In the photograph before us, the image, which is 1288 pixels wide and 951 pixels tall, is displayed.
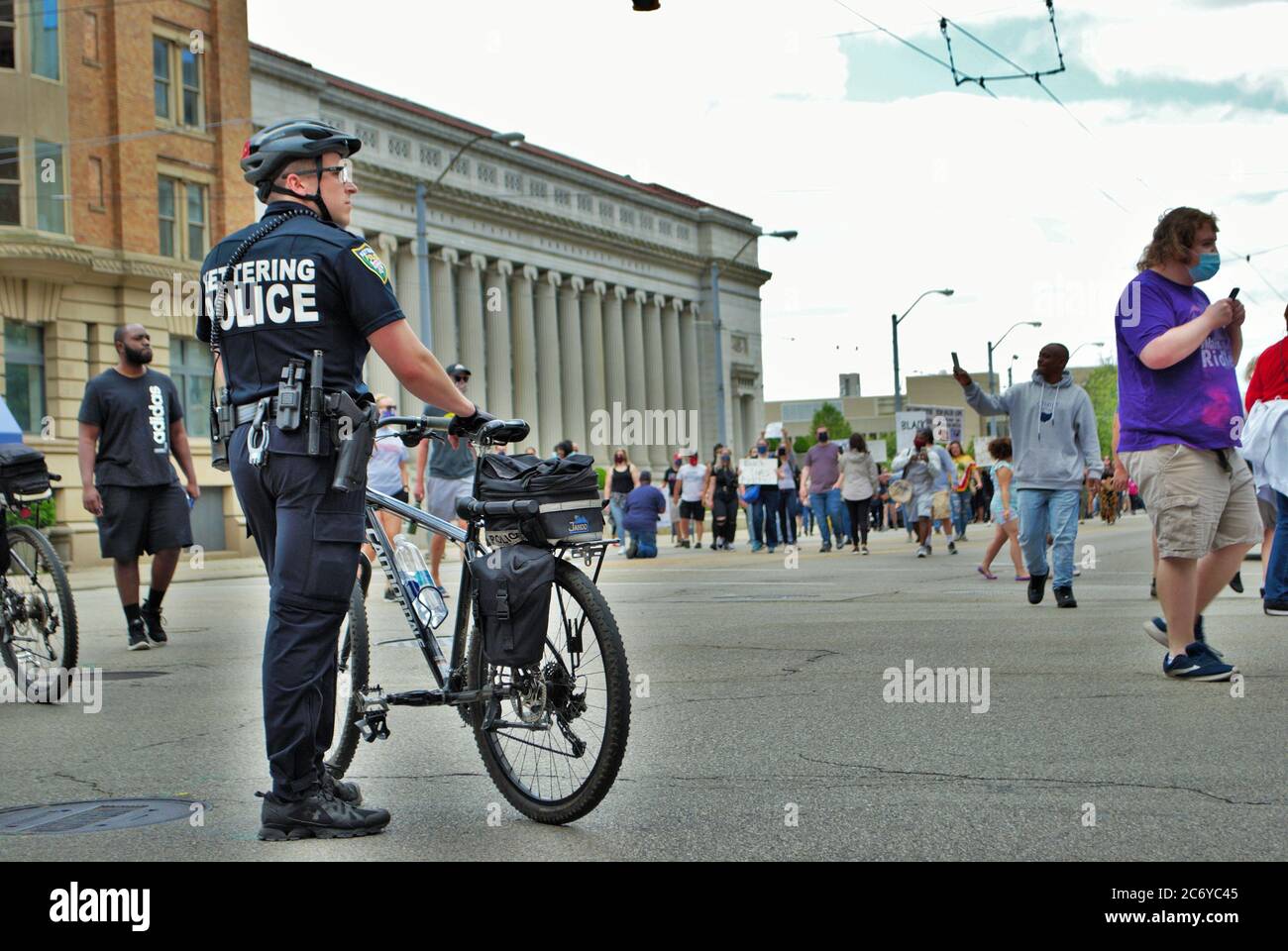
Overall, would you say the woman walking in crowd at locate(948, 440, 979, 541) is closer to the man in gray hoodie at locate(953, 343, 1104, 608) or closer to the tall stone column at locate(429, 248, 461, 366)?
the man in gray hoodie at locate(953, 343, 1104, 608)

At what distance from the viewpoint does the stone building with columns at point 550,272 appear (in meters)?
60.7

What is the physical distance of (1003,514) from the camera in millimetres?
16031

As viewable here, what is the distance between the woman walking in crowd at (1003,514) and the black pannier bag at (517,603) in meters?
10.3

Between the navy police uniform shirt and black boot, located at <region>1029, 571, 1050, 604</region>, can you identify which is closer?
the navy police uniform shirt

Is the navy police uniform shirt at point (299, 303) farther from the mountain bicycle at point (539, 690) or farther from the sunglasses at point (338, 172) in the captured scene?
the mountain bicycle at point (539, 690)

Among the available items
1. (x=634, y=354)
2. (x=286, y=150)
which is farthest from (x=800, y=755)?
(x=634, y=354)

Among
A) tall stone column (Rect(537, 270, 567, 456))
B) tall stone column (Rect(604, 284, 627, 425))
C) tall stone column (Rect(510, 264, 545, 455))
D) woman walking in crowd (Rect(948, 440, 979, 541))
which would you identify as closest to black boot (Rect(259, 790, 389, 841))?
woman walking in crowd (Rect(948, 440, 979, 541))

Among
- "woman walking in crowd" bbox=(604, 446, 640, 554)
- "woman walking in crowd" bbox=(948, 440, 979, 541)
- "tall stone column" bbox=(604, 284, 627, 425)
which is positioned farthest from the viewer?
"tall stone column" bbox=(604, 284, 627, 425)

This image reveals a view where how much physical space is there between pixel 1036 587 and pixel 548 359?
66.7 metres

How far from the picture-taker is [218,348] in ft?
15.3

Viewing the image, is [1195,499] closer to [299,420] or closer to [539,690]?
[539,690]

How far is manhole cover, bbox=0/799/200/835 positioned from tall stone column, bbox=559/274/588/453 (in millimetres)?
74165

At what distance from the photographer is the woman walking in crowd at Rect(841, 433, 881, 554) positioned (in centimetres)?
2394
